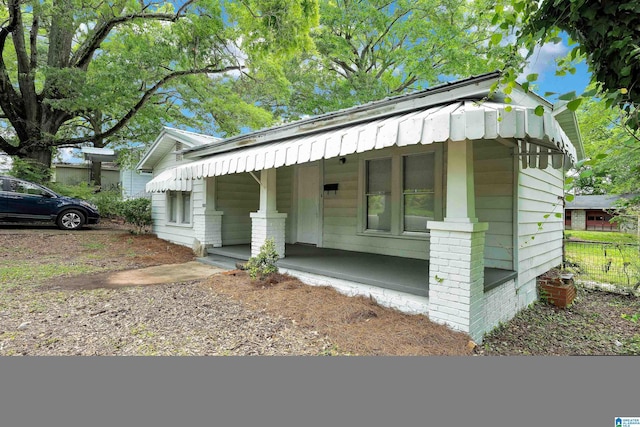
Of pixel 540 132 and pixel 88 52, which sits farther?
pixel 88 52

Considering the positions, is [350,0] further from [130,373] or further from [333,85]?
[130,373]

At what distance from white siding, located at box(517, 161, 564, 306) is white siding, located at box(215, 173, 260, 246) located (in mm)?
6804

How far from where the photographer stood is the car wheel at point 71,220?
1057 cm

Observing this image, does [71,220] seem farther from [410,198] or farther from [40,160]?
[410,198]

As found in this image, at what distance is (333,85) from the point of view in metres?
17.0

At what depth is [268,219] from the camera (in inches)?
249

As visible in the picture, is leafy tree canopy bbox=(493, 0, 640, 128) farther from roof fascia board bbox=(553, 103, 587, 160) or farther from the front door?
the front door

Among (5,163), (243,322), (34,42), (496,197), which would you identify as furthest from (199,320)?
(34,42)

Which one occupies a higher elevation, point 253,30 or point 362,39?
point 362,39

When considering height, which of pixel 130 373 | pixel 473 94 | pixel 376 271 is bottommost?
pixel 130 373

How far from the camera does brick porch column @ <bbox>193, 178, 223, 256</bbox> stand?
826 cm

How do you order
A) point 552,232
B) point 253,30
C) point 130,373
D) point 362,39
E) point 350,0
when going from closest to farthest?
point 130,373, point 552,232, point 253,30, point 350,0, point 362,39

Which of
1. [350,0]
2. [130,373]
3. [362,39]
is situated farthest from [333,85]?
[130,373]

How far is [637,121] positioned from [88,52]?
612 inches
